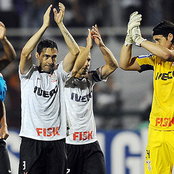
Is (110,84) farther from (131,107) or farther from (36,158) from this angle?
(36,158)

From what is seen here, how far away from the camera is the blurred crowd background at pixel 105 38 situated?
7.60m

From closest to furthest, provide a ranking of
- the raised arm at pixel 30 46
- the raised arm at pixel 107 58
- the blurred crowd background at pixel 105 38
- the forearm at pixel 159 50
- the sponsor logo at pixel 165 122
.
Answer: the forearm at pixel 159 50 → the sponsor logo at pixel 165 122 → the raised arm at pixel 30 46 → the raised arm at pixel 107 58 → the blurred crowd background at pixel 105 38

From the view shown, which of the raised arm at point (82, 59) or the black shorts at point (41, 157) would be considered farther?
the raised arm at point (82, 59)

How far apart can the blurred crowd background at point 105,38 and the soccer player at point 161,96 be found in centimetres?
306

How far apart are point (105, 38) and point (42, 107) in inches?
149

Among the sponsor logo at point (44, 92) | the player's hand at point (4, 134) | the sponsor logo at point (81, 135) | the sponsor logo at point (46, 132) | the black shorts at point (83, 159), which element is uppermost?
the sponsor logo at point (44, 92)

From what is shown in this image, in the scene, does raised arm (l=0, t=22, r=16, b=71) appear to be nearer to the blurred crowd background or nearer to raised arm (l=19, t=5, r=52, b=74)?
raised arm (l=19, t=5, r=52, b=74)

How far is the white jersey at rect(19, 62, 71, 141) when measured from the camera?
457 cm

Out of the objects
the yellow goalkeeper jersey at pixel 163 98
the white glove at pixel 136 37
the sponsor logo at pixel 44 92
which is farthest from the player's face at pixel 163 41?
the sponsor logo at pixel 44 92

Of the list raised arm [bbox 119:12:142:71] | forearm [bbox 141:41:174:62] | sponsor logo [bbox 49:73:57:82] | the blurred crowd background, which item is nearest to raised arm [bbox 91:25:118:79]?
raised arm [bbox 119:12:142:71]

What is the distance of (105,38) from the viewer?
807cm

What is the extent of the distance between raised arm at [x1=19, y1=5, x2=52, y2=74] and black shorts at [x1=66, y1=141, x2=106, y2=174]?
3.90ft

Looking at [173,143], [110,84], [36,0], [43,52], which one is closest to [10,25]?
[36,0]

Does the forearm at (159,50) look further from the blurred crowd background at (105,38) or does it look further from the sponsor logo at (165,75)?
the blurred crowd background at (105,38)
